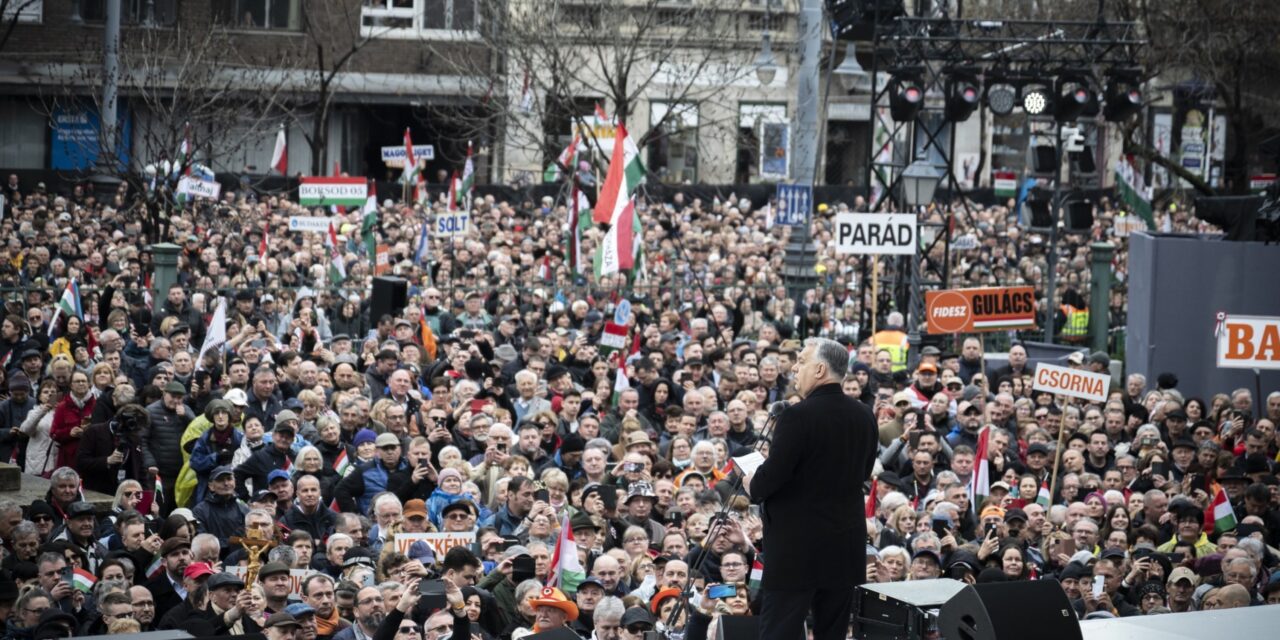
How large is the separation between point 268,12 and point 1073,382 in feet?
115


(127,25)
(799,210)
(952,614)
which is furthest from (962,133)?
(952,614)

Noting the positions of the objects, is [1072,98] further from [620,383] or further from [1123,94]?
[620,383]

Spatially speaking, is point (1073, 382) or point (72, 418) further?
point (1073, 382)

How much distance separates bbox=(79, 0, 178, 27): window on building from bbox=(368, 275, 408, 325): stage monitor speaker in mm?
25347

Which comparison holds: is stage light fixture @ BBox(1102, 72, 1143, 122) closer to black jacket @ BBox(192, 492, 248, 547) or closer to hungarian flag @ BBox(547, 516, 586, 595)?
hungarian flag @ BBox(547, 516, 586, 595)

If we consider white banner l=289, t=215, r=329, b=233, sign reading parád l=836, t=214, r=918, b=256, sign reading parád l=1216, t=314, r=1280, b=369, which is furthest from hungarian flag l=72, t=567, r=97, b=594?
white banner l=289, t=215, r=329, b=233

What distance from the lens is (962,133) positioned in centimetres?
5512

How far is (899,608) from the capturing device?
772 centimetres

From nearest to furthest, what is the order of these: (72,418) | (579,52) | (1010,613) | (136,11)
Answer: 1. (1010,613)
2. (72,418)
3. (579,52)
4. (136,11)

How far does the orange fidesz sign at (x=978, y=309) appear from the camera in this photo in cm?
1912

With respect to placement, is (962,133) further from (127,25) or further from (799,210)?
(799,210)

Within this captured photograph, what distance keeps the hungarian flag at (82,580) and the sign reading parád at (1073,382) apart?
28.9ft

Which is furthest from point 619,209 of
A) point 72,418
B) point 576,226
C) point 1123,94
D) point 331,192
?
point 331,192

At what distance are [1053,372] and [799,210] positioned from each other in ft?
27.3
